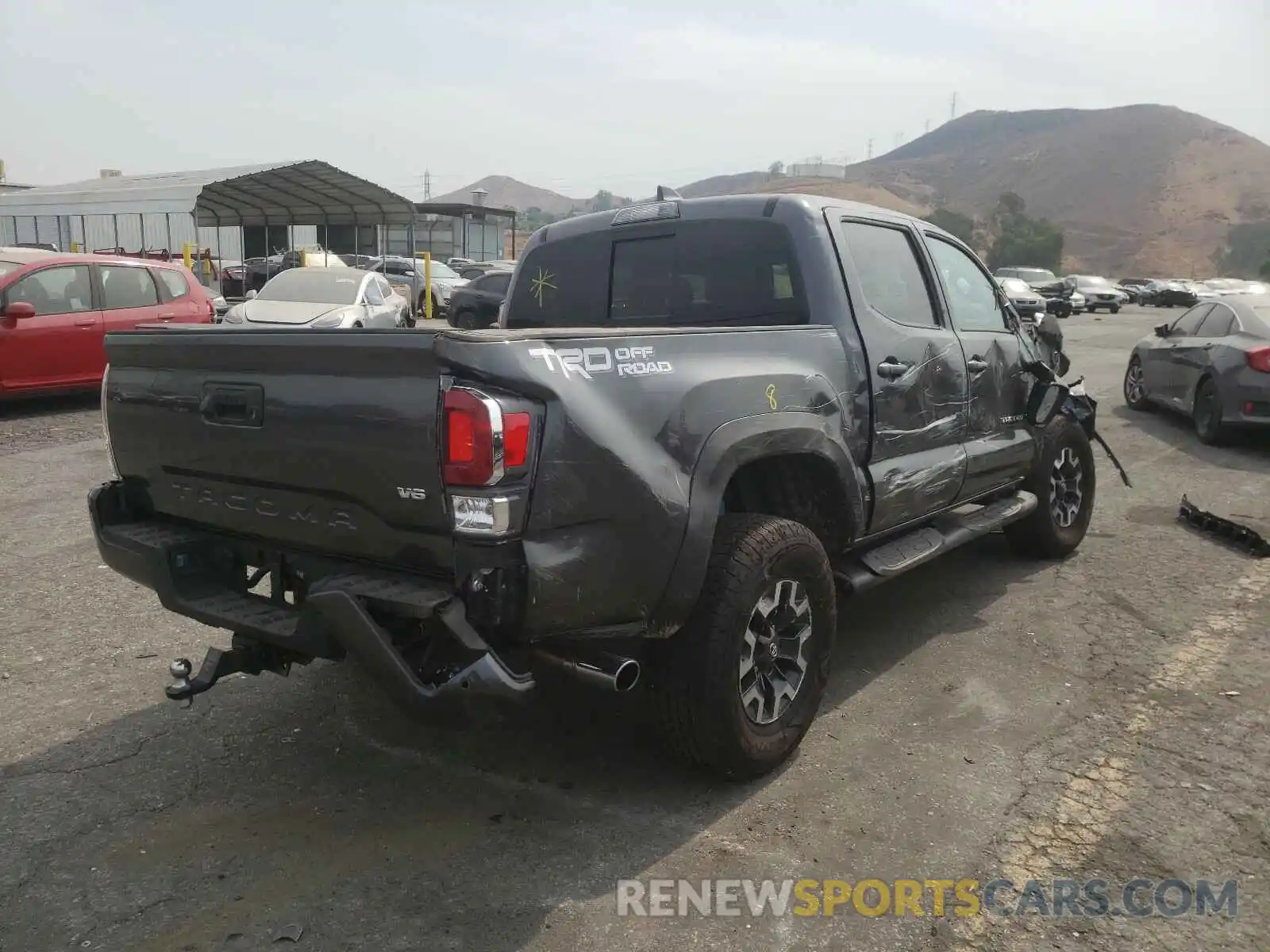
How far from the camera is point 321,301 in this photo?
14.1m

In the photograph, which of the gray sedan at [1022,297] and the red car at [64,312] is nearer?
the red car at [64,312]

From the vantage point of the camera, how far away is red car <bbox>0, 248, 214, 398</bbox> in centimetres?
971

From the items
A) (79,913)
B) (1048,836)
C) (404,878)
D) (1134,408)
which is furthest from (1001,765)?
(1134,408)

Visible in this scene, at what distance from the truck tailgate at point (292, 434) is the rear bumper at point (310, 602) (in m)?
0.08

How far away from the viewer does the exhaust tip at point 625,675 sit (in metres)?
2.88

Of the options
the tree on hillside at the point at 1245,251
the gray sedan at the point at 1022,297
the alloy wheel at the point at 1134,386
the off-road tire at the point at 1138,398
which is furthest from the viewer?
the tree on hillside at the point at 1245,251

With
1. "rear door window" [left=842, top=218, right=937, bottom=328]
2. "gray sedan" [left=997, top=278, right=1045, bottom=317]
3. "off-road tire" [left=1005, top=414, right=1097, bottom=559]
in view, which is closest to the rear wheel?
"off-road tire" [left=1005, top=414, right=1097, bottom=559]

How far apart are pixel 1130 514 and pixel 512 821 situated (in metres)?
5.73

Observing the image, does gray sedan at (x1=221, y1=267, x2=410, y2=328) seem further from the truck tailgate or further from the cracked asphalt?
the truck tailgate

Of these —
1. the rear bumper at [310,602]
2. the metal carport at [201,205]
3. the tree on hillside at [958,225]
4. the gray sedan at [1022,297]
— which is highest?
the tree on hillside at [958,225]

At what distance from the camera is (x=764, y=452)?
11.1ft

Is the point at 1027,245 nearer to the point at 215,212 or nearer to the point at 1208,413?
the point at 215,212

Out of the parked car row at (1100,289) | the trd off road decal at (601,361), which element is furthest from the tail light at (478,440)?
the parked car row at (1100,289)

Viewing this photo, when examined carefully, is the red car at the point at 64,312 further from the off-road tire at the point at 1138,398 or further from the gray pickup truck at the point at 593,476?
the off-road tire at the point at 1138,398
